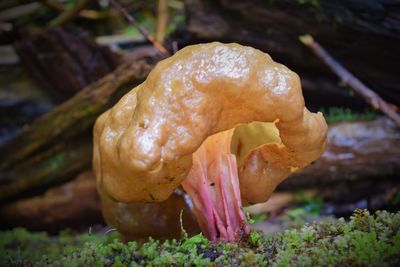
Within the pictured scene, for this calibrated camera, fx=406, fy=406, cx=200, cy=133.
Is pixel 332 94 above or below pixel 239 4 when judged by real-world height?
below

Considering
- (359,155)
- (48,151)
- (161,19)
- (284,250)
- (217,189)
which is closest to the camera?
(284,250)

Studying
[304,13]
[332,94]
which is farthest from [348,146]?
[304,13]

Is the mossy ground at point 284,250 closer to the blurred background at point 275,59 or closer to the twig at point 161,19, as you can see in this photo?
the blurred background at point 275,59

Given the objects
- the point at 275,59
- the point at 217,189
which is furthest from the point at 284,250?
the point at 275,59

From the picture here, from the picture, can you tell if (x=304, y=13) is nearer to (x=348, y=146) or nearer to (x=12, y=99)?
(x=348, y=146)

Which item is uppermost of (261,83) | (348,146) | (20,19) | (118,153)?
(261,83)

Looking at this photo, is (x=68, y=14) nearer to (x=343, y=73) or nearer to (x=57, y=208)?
(x=57, y=208)
